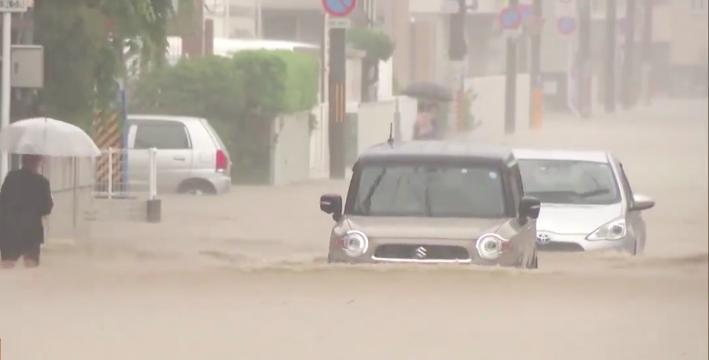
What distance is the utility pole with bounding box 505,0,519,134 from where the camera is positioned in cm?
1913

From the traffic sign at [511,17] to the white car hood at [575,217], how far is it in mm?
3447

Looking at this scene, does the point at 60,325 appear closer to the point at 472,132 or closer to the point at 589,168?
the point at 589,168

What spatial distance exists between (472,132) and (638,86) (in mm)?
9363

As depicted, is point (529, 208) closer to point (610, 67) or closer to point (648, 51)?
point (648, 51)

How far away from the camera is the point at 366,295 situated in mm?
11688

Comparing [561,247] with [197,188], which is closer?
[561,247]

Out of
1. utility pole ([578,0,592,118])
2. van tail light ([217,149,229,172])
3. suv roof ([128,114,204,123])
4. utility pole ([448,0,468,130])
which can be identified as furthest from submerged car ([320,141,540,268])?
utility pole ([578,0,592,118])

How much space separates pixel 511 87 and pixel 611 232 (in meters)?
11.0

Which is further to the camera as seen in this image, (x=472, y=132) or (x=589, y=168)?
(x=472, y=132)

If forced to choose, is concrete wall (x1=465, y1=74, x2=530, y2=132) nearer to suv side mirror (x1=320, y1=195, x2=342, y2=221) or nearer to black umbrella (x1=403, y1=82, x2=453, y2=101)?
black umbrella (x1=403, y1=82, x2=453, y2=101)

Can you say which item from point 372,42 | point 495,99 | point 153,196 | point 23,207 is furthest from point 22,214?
point 495,99

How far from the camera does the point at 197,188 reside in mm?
15344

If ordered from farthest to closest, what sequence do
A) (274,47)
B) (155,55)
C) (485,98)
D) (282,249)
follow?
(485,98) < (274,47) < (155,55) < (282,249)

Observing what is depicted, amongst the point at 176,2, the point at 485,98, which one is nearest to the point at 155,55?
the point at 176,2
